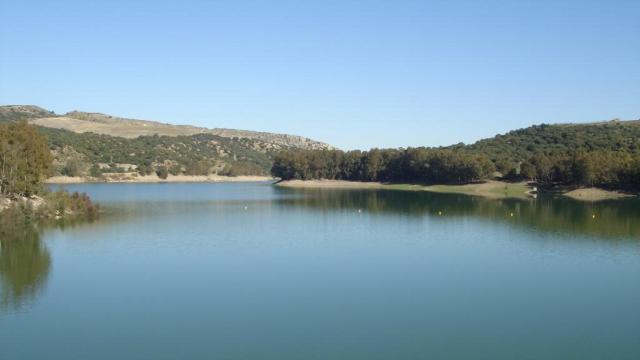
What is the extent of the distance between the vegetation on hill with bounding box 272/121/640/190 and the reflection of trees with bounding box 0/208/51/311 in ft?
255

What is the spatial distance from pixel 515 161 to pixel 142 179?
3825 inches

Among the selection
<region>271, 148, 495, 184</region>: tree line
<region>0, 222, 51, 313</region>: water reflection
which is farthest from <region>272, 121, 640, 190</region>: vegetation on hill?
<region>0, 222, 51, 313</region>: water reflection

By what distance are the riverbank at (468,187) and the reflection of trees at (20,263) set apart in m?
70.7

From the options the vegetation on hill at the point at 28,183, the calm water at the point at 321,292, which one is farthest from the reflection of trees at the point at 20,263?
the vegetation on hill at the point at 28,183

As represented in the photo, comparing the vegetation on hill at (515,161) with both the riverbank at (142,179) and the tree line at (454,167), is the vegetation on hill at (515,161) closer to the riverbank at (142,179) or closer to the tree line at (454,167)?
the tree line at (454,167)

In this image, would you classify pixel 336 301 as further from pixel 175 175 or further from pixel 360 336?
pixel 175 175

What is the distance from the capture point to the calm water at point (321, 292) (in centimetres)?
2069

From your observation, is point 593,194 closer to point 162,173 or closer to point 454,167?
point 454,167

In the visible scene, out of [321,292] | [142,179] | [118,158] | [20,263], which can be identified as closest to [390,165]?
[142,179]

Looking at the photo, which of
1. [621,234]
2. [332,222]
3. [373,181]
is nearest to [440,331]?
[621,234]

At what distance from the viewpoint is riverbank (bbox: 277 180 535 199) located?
102 m

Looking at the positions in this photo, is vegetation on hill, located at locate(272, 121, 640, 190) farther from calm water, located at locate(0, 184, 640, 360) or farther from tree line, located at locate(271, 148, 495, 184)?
calm water, located at locate(0, 184, 640, 360)

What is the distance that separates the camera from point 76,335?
856 inches

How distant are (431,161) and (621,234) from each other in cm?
7698
